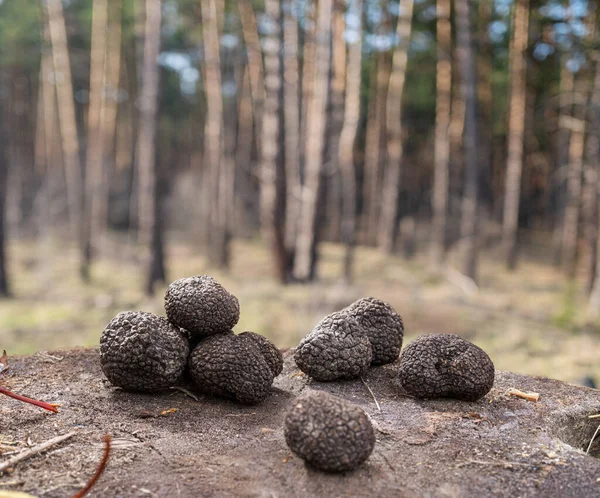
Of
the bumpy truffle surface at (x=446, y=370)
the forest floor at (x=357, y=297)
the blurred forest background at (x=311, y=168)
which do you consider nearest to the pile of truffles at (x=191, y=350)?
the bumpy truffle surface at (x=446, y=370)

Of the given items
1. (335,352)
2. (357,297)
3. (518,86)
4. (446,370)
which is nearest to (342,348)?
(335,352)

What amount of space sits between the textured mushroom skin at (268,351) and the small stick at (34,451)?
3.90 feet

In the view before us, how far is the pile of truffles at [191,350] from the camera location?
351cm

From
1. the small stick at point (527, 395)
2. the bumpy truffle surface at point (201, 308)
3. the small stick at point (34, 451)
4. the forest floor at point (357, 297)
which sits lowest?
the forest floor at point (357, 297)

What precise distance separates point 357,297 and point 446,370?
6.73 m

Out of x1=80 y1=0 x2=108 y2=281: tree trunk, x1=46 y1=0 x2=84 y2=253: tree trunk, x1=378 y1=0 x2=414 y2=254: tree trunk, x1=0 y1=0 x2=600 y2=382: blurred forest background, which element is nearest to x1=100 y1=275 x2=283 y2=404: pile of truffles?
x1=0 y1=0 x2=600 y2=382: blurred forest background

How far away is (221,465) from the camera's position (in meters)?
2.70

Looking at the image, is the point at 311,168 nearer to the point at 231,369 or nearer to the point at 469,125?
the point at 469,125

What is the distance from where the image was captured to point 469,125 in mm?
12172

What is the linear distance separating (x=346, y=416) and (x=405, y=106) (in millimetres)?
19878

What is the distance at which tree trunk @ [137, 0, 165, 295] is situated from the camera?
35.5 ft

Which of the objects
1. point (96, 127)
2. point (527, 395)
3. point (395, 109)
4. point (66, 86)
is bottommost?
point (527, 395)

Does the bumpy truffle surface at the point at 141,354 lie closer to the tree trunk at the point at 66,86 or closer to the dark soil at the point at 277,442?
the dark soil at the point at 277,442

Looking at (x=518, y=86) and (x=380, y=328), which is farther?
(x=518, y=86)
